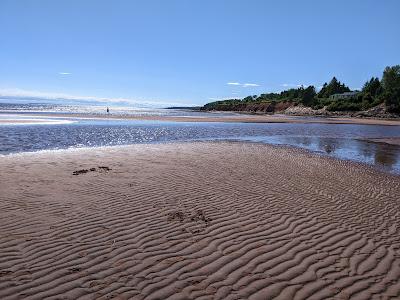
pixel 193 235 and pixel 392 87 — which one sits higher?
pixel 392 87

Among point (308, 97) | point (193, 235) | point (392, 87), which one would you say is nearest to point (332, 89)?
point (308, 97)

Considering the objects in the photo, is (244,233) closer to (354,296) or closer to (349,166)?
(354,296)

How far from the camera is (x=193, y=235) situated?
6.47 meters

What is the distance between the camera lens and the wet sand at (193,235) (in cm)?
473

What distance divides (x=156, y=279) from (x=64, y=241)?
2128 mm

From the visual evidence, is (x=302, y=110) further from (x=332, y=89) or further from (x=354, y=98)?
(x=332, y=89)

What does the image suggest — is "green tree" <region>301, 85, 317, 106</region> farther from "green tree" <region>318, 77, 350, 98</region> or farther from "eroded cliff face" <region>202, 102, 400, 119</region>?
"green tree" <region>318, 77, 350, 98</region>

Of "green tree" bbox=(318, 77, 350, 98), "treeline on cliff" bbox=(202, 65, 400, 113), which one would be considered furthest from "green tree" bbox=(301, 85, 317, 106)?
"green tree" bbox=(318, 77, 350, 98)

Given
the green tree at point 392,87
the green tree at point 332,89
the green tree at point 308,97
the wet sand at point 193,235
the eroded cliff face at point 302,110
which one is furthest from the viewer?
the green tree at point 332,89

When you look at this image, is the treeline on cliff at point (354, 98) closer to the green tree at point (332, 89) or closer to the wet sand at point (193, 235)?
the green tree at point (332, 89)

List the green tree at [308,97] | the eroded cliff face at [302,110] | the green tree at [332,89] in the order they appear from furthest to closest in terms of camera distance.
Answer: the green tree at [332,89], the green tree at [308,97], the eroded cliff face at [302,110]

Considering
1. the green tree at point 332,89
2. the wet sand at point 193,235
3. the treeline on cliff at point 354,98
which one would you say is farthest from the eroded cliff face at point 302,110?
the wet sand at point 193,235

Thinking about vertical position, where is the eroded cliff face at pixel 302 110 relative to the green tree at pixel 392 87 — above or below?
below

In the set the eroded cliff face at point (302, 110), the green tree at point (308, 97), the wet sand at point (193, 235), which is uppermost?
the green tree at point (308, 97)
